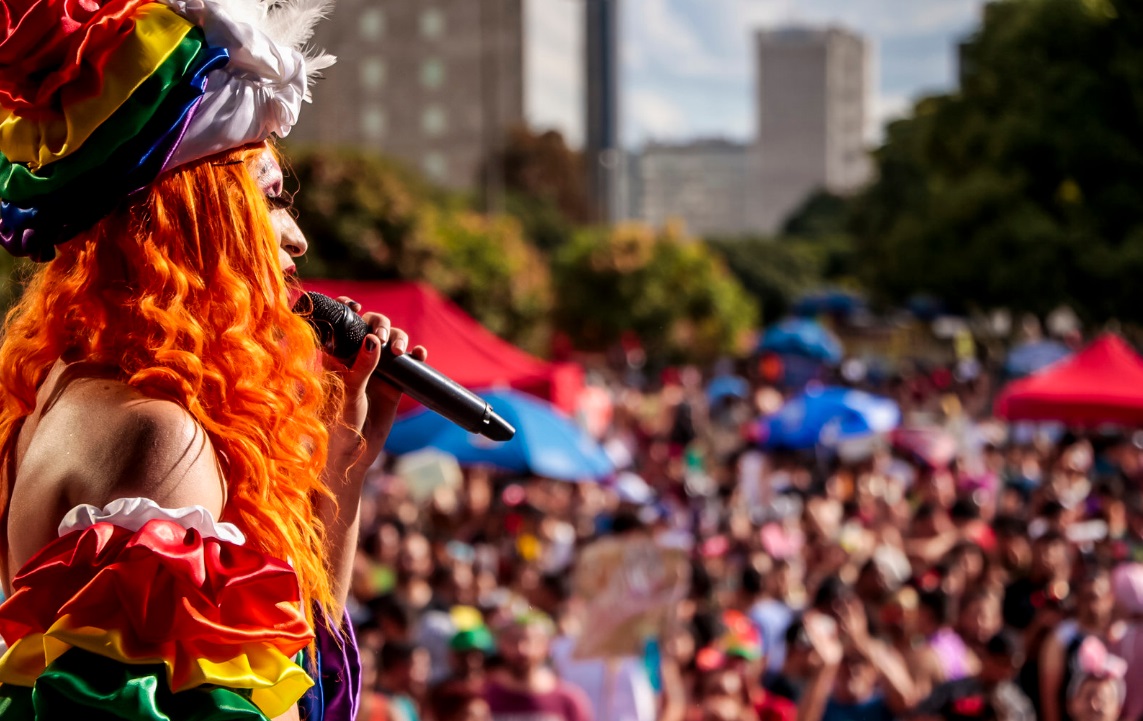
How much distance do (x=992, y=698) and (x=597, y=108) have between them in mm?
113310

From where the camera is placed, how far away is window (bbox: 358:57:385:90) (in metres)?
69.8

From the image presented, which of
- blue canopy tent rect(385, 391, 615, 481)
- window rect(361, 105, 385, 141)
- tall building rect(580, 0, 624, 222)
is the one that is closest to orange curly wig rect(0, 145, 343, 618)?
blue canopy tent rect(385, 391, 615, 481)

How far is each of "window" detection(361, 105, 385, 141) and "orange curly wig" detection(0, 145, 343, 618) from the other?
230 ft

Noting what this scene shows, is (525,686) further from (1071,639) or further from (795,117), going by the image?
(795,117)

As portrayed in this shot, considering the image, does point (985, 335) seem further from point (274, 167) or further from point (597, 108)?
point (597, 108)

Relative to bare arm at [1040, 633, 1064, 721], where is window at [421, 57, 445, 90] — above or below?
below

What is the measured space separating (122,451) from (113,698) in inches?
10.2

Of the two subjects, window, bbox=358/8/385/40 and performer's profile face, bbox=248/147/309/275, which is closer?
performer's profile face, bbox=248/147/309/275

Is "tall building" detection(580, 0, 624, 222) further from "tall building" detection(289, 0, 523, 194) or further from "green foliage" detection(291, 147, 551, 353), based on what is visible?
"green foliage" detection(291, 147, 551, 353)

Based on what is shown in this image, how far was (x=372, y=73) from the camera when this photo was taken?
70.3 meters

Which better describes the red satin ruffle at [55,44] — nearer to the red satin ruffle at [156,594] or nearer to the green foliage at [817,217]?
the red satin ruffle at [156,594]

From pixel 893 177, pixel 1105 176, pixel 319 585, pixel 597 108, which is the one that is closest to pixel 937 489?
pixel 319 585

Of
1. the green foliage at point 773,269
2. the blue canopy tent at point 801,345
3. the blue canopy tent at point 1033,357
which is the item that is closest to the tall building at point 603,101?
the green foliage at point 773,269

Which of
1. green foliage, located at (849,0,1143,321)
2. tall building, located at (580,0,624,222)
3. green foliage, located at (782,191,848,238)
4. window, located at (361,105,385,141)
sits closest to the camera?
green foliage, located at (849,0,1143,321)
